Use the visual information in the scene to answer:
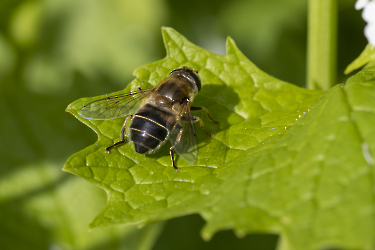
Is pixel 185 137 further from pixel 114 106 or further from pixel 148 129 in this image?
pixel 114 106

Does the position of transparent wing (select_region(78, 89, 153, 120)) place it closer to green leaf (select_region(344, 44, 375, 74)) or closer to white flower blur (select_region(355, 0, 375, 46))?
green leaf (select_region(344, 44, 375, 74))

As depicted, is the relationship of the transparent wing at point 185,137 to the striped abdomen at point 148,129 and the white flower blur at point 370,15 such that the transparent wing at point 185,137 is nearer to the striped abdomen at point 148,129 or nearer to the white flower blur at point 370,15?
the striped abdomen at point 148,129

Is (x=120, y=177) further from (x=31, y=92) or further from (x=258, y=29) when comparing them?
(x=258, y=29)

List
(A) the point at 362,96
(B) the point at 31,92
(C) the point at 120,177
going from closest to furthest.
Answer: (A) the point at 362,96
(C) the point at 120,177
(B) the point at 31,92

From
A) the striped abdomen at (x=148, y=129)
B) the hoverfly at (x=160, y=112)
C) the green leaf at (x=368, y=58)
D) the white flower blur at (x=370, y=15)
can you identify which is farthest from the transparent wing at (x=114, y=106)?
the white flower blur at (x=370, y=15)

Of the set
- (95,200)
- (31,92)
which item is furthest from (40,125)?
(95,200)

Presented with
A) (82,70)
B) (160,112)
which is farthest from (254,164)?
(82,70)

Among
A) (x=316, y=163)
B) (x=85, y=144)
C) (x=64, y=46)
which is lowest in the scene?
(x=316, y=163)
